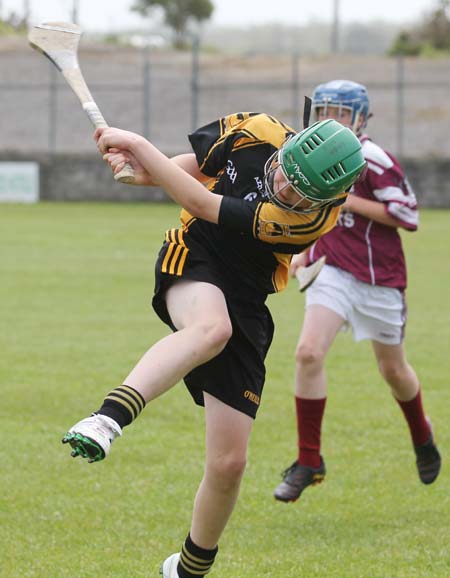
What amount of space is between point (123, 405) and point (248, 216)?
31.8 inches

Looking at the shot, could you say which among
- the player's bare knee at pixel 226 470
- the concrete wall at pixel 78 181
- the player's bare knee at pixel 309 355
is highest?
the player's bare knee at pixel 226 470

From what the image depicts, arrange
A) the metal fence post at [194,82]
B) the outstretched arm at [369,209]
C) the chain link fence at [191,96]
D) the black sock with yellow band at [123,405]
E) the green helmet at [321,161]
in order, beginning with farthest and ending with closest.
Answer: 1. the chain link fence at [191,96]
2. the metal fence post at [194,82]
3. the outstretched arm at [369,209]
4. the green helmet at [321,161]
5. the black sock with yellow band at [123,405]

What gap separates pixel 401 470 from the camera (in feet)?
21.6

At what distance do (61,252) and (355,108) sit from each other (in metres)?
12.3

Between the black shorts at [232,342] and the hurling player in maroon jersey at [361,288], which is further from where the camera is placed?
the hurling player in maroon jersey at [361,288]

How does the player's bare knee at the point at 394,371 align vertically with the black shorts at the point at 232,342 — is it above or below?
below

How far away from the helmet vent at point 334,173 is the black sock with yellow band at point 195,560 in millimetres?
1489

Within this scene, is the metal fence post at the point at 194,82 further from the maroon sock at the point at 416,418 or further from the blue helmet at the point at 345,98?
the maroon sock at the point at 416,418

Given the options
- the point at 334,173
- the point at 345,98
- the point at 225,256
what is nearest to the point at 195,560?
the point at 225,256

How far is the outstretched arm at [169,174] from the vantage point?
4113mm

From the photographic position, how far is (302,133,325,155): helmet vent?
12.8ft

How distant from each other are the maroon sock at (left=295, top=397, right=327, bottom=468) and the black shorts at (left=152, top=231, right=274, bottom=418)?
1.63 m

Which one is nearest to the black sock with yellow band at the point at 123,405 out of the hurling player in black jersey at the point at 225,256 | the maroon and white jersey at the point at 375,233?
the hurling player in black jersey at the point at 225,256

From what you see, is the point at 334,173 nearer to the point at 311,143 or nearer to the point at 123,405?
the point at 311,143
